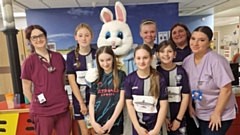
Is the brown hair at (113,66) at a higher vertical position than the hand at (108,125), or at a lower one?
higher

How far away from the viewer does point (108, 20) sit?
5.80 feet

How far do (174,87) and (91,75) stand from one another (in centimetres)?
60

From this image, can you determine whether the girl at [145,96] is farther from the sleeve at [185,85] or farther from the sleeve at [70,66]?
the sleeve at [70,66]

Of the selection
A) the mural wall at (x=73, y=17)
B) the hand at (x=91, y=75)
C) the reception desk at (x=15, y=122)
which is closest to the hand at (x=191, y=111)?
the hand at (x=91, y=75)

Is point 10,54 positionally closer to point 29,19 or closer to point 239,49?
point 29,19

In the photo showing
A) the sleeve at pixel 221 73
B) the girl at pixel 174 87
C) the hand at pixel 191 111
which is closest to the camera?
the sleeve at pixel 221 73

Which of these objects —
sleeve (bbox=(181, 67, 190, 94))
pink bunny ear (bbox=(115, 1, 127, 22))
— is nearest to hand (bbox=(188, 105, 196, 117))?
→ sleeve (bbox=(181, 67, 190, 94))

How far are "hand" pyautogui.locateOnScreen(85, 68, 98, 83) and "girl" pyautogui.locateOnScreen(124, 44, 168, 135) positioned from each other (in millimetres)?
238

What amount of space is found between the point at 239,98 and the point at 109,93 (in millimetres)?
1515

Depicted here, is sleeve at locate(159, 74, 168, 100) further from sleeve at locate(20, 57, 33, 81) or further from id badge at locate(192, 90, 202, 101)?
sleeve at locate(20, 57, 33, 81)

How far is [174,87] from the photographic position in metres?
1.51

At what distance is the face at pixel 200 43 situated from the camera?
1459mm

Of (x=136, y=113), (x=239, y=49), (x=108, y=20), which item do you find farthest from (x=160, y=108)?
(x=239, y=49)

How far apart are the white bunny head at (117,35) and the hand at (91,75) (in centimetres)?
22
